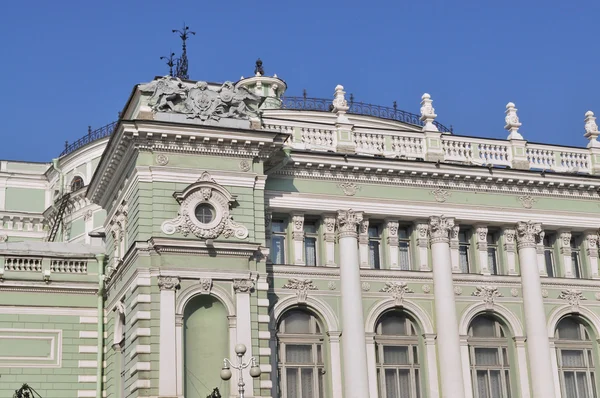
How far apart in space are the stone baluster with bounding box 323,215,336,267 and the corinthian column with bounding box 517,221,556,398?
6.20 metres

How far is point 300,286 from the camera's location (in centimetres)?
2875

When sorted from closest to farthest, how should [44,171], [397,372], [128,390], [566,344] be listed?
1. [128,390]
2. [397,372]
3. [566,344]
4. [44,171]

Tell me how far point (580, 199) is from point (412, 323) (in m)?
7.45

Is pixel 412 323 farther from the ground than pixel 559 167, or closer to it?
closer to it

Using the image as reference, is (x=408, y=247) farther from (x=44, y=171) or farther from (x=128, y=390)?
(x=44, y=171)

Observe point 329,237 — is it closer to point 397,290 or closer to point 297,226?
point 297,226

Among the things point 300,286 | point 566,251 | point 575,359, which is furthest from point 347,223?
point 575,359

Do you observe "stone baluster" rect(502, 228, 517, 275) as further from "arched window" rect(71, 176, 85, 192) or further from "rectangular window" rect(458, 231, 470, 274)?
"arched window" rect(71, 176, 85, 192)

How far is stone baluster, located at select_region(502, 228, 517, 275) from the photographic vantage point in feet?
103

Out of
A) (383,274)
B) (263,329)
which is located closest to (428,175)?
(383,274)

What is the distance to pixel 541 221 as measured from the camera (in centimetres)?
3166

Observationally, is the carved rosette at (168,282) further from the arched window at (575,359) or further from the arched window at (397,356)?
the arched window at (575,359)

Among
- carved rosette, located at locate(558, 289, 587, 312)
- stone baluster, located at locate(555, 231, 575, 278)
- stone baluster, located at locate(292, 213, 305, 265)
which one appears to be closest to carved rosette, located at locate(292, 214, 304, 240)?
stone baluster, located at locate(292, 213, 305, 265)

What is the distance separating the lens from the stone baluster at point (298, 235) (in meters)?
29.3
